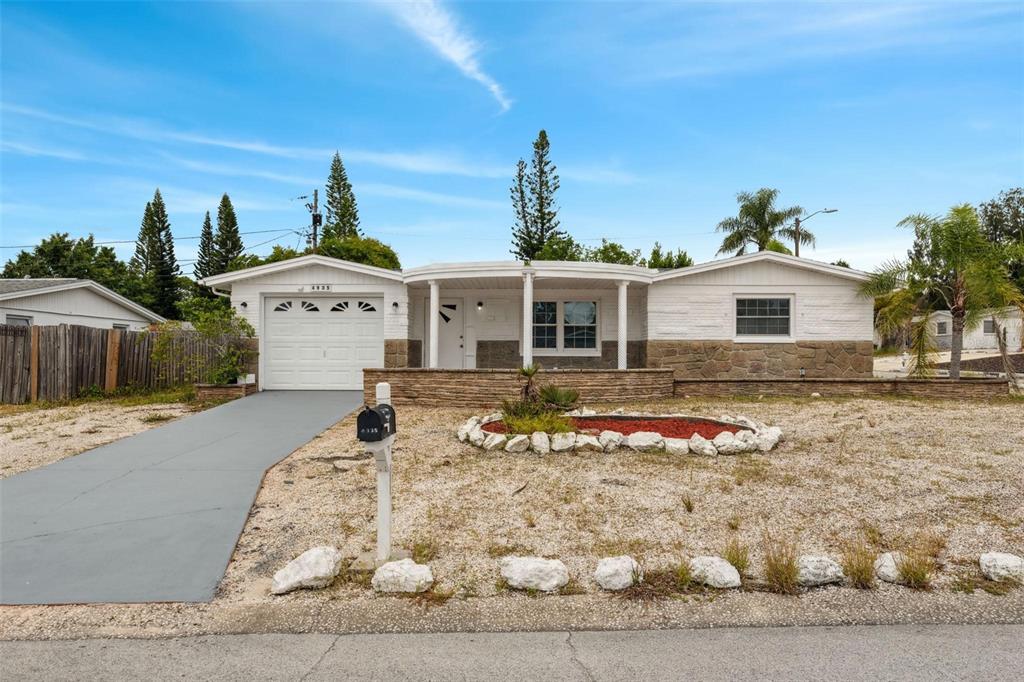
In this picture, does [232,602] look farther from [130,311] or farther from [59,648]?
[130,311]

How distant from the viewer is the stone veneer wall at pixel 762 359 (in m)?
13.5

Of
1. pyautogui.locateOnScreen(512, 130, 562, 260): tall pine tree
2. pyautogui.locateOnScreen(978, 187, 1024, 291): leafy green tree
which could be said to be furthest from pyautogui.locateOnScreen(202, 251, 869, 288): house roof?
pyautogui.locateOnScreen(978, 187, 1024, 291): leafy green tree

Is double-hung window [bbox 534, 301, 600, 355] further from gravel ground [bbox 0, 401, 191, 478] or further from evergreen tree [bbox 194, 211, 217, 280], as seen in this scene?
evergreen tree [bbox 194, 211, 217, 280]

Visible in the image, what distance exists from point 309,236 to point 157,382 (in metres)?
21.9

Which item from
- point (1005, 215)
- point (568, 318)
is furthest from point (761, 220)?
point (1005, 215)

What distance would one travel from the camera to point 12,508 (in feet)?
15.3

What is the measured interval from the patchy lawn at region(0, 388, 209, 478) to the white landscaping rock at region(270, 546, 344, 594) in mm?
4661

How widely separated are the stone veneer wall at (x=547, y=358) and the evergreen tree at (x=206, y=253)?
35856mm

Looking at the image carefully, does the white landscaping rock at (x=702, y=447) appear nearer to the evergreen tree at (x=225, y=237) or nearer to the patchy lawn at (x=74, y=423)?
the patchy lawn at (x=74, y=423)

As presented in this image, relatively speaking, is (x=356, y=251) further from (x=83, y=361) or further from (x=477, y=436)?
(x=477, y=436)

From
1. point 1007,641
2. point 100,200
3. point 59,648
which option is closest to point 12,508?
point 59,648

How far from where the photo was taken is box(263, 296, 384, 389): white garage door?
13031 millimetres

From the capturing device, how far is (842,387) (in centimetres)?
1202

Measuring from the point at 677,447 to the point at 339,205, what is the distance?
115 ft
